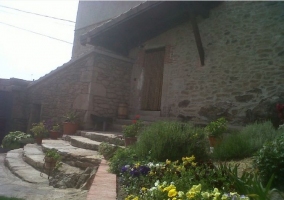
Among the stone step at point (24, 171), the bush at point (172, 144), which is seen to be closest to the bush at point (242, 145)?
the bush at point (172, 144)

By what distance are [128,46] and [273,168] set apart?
23.7 ft

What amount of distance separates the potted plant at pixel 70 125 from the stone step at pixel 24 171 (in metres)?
1.77

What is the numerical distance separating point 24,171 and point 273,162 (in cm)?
413

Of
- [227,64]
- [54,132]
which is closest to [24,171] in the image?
[54,132]

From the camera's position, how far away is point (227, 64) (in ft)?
22.5

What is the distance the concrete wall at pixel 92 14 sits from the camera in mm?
12680

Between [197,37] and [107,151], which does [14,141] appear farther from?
[197,37]

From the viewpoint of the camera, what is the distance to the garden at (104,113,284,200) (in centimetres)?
208

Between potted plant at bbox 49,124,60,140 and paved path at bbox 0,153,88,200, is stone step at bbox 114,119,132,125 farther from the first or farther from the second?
paved path at bbox 0,153,88,200

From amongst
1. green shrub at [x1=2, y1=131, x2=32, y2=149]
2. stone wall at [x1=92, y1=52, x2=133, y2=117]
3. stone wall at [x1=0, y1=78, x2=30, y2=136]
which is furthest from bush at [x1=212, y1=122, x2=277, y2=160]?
stone wall at [x1=0, y1=78, x2=30, y2=136]

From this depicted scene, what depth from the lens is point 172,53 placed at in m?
8.00

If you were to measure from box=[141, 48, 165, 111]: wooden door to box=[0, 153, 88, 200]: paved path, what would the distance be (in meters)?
4.96

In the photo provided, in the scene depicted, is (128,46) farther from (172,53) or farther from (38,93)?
(38,93)

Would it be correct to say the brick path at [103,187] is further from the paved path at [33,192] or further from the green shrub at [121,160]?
the paved path at [33,192]
